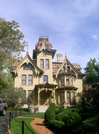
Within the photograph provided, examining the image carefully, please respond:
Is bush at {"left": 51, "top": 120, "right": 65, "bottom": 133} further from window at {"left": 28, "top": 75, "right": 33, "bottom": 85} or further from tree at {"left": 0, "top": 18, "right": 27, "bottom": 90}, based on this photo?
window at {"left": 28, "top": 75, "right": 33, "bottom": 85}

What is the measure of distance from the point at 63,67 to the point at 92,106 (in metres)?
17.6

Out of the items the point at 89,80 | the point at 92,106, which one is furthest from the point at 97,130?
the point at 89,80

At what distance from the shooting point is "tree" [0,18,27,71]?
1953 centimetres

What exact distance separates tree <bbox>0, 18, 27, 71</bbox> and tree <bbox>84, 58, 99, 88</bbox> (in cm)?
3010

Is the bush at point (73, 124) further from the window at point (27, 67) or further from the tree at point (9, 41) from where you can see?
the window at point (27, 67)

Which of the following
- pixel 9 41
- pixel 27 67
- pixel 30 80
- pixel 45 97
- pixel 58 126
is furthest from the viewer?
pixel 27 67

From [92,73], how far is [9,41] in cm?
3564

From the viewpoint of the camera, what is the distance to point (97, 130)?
9.50 metres

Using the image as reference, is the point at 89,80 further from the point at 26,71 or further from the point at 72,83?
the point at 26,71

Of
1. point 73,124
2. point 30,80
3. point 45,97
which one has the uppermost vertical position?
point 30,80

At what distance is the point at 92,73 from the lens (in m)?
49.5

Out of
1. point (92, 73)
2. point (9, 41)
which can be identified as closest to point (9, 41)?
point (9, 41)

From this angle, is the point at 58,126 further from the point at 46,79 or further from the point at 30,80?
the point at 46,79

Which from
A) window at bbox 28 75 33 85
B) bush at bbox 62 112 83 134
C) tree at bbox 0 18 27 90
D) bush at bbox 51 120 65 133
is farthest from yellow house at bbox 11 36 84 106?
bush at bbox 62 112 83 134
